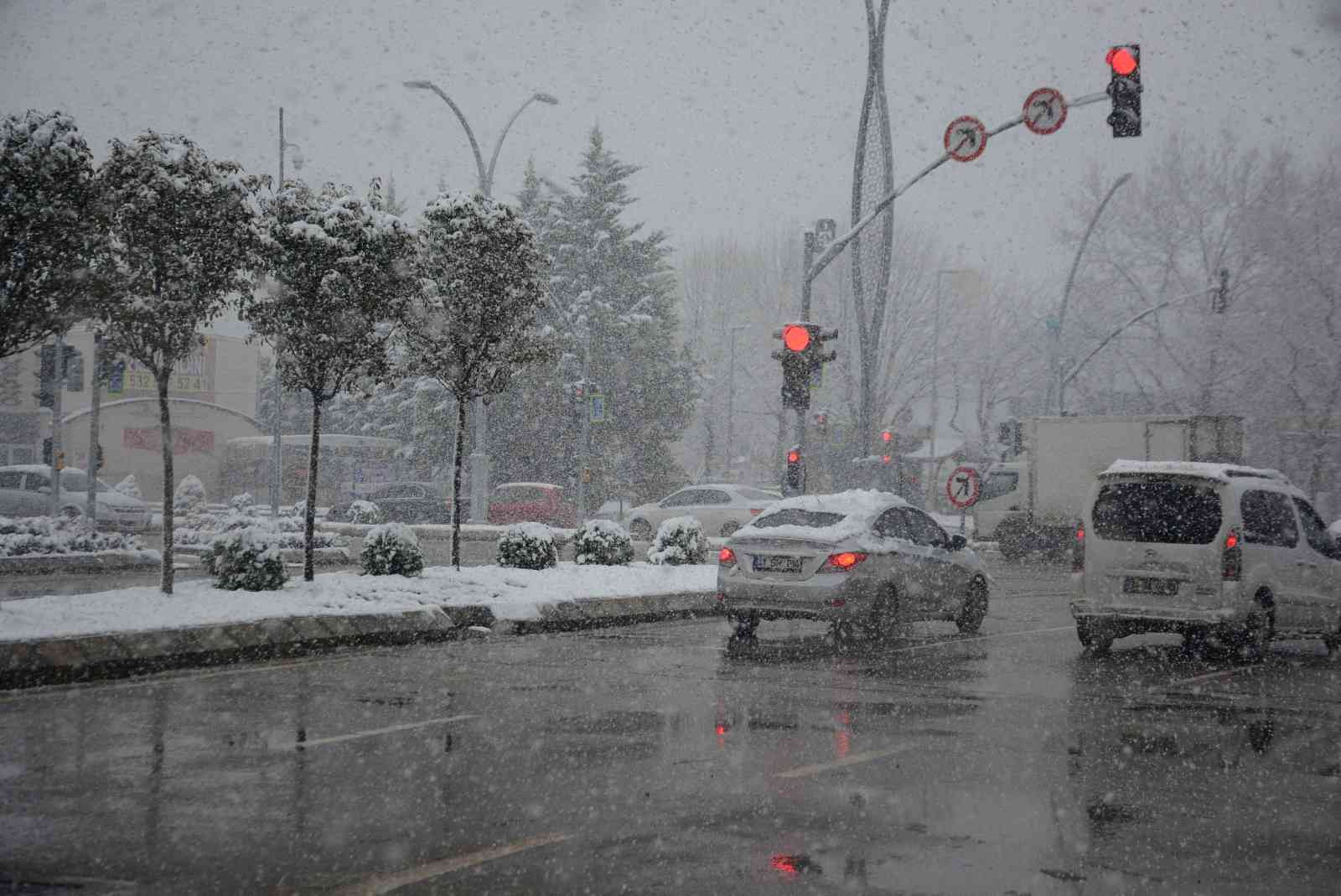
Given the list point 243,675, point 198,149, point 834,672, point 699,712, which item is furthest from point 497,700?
point 198,149

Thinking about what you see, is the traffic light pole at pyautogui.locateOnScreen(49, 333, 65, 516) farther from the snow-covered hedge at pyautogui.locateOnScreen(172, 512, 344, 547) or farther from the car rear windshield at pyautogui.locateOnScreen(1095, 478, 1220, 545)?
the car rear windshield at pyautogui.locateOnScreen(1095, 478, 1220, 545)

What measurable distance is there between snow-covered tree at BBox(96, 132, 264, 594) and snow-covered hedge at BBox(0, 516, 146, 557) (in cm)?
1090

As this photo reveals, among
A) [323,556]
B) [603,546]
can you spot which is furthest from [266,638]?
[323,556]

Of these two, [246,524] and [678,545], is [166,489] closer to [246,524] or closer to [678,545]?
[678,545]

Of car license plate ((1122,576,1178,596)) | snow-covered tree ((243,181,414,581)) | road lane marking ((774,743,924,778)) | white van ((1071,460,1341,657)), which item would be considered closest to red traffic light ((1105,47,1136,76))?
white van ((1071,460,1341,657))

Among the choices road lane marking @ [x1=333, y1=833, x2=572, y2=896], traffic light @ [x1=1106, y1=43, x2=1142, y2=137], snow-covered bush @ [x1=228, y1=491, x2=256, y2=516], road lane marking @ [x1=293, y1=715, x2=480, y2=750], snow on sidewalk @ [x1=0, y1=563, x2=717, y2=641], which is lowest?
road lane marking @ [x1=333, y1=833, x2=572, y2=896]

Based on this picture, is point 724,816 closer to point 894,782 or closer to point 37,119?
point 894,782

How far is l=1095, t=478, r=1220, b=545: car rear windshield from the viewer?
14289 millimetres

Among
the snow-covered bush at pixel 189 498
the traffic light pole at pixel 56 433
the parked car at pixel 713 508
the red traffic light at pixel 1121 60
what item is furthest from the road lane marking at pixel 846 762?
the snow-covered bush at pixel 189 498

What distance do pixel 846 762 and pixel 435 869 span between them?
3203 millimetres

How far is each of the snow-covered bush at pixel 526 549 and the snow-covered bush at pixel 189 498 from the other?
2284 centimetres

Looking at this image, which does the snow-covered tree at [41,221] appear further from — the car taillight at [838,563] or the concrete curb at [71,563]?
the concrete curb at [71,563]

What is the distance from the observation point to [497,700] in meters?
10.6

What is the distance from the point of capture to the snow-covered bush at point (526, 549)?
62.8 ft
